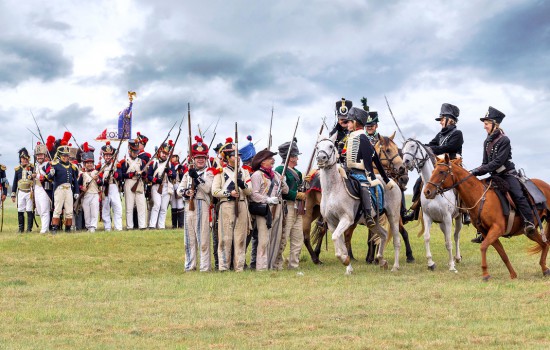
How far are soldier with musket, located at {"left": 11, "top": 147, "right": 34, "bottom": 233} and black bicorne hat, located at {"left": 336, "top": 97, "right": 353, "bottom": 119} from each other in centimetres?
1295

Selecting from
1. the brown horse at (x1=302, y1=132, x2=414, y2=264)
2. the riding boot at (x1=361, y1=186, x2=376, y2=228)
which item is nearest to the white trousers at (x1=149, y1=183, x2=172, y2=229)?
the brown horse at (x1=302, y1=132, x2=414, y2=264)

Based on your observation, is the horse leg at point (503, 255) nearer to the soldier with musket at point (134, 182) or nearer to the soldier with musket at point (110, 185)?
the soldier with musket at point (134, 182)

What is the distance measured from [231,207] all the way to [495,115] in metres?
5.22

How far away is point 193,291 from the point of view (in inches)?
496

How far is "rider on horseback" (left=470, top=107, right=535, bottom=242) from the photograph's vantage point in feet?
44.6

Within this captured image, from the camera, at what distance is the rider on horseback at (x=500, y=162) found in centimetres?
1359

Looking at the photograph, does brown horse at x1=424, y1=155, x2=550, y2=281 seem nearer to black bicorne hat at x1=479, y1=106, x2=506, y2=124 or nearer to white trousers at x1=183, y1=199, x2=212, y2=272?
black bicorne hat at x1=479, y1=106, x2=506, y2=124

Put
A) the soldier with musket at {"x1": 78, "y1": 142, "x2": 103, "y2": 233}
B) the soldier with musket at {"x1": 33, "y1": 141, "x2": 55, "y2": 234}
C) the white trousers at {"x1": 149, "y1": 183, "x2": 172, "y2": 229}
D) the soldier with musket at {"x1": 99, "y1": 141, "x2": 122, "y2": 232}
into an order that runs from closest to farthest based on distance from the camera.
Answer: the soldier with musket at {"x1": 33, "y1": 141, "x2": 55, "y2": 234}
the soldier with musket at {"x1": 78, "y1": 142, "x2": 103, "y2": 233}
the soldier with musket at {"x1": 99, "y1": 141, "x2": 122, "y2": 232}
the white trousers at {"x1": 149, "y1": 183, "x2": 172, "y2": 229}

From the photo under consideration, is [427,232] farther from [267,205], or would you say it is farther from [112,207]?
[112,207]

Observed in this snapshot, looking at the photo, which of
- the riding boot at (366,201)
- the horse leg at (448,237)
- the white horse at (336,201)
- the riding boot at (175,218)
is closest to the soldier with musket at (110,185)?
the riding boot at (175,218)

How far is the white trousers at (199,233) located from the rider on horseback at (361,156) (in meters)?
3.11

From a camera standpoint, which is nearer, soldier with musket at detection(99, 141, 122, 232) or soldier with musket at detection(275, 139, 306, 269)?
soldier with musket at detection(275, 139, 306, 269)

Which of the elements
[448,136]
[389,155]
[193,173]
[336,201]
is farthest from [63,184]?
[448,136]

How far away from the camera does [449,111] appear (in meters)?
15.4
